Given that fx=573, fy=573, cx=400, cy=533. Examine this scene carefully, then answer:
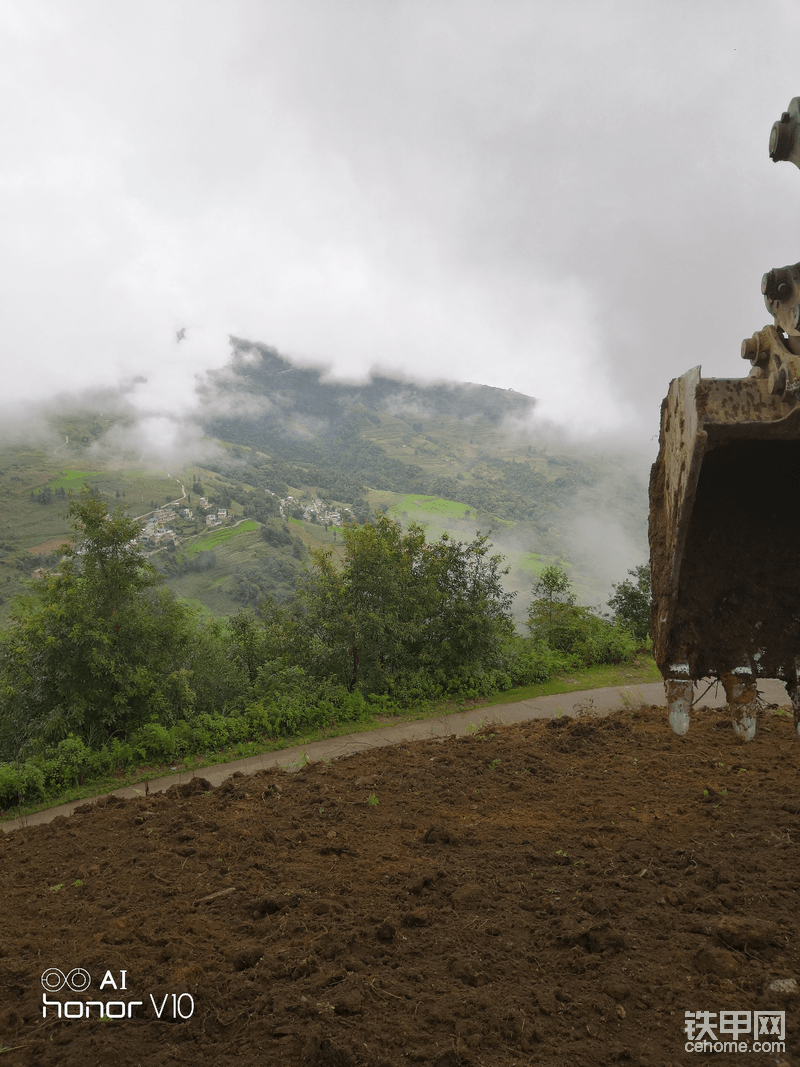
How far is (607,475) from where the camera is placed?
4924 inches

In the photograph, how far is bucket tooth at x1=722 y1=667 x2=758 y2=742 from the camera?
240 centimetres

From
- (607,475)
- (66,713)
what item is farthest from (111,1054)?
(607,475)

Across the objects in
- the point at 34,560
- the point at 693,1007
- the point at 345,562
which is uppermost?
the point at 34,560

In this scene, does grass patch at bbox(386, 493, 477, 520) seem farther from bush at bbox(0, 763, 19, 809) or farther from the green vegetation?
bush at bbox(0, 763, 19, 809)

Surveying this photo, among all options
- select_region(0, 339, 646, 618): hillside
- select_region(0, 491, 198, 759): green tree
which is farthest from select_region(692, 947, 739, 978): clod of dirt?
select_region(0, 339, 646, 618): hillside

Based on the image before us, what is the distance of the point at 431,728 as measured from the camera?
905 centimetres

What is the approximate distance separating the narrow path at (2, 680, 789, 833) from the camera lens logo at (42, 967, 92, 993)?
13.6 ft

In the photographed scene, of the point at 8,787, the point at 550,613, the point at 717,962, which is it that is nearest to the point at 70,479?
the point at 550,613

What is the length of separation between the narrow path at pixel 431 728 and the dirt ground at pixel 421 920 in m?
2.23

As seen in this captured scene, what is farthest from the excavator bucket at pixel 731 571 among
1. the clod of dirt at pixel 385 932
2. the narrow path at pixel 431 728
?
the narrow path at pixel 431 728

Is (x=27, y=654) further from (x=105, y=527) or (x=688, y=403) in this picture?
(x=688, y=403)

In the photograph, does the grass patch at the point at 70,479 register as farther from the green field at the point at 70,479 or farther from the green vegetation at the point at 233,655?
the green vegetation at the point at 233,655

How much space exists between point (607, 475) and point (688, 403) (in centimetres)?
13126

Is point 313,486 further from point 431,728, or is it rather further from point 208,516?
point 431,728
